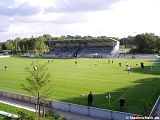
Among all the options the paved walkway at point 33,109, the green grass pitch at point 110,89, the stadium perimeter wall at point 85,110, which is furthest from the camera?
the green grass pitch at point 110,89

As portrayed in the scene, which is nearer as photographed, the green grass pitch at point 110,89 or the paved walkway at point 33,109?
the paved walkway at point 33,109

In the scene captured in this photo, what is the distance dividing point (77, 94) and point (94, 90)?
2828mm

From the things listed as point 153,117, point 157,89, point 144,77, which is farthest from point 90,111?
point 144,77

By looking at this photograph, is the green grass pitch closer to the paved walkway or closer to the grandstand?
the paved walkway

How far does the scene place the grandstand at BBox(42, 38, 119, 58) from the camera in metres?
101

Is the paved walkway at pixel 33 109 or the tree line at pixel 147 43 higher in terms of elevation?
the tree line at pixel 147 43

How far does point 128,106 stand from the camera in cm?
2691

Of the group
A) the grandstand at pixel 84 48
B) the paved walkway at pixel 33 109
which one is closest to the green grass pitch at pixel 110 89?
the paved walkway at pixel 33 109

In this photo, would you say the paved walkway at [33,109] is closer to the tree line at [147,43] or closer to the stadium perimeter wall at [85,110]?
the stadium perimeter wall at [85,110]

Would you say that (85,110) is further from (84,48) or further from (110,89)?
(84,48)

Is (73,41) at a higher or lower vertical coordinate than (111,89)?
higher

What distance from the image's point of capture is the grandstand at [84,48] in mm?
101125

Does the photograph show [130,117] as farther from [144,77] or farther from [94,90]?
[144,77]

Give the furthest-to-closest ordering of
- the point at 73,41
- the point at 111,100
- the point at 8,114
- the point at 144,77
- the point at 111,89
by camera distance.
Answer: the point at 73,41, the point at 144,77, the point at 111,89, the point at 111,100, the point at 8,114
